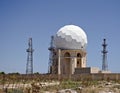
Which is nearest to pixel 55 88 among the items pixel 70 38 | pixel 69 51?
pixel 69 51

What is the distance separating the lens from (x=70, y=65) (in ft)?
163

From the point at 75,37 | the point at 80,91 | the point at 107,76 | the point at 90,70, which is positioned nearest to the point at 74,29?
the point at 75,37

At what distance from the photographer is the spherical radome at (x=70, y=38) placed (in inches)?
1949

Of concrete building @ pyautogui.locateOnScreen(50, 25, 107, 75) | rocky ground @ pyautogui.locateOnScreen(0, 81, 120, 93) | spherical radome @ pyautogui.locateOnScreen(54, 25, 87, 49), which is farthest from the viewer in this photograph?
spherical radome @ pyautogui.locateOnScreen(54, 25, 87, 49)

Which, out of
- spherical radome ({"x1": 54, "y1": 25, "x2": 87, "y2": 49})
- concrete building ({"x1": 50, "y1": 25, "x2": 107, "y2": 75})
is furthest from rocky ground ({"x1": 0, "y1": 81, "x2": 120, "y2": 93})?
spherical radome ({"x1": 54, "y1": 25, "x2": 87, "y2": 49})

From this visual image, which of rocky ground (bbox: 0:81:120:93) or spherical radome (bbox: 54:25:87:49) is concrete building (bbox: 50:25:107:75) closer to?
spherical radome (bbox: 54:25:87:49)

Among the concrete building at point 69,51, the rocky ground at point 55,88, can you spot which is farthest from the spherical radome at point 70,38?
the rocky ground at point 55,88

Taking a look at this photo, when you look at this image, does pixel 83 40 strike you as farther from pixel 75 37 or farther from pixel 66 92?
pixel 66 92

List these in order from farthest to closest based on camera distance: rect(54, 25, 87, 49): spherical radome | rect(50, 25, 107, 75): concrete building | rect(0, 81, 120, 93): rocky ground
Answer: rect(54, 25, 87, 49): spherical radome → rect(50, 25, 107, 75): concrete building → rect(0, 81, 120, 93): rocky ground

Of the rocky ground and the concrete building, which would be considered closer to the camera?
the rocky ground

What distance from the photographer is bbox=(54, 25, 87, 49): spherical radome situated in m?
49.5

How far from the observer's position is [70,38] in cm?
4966

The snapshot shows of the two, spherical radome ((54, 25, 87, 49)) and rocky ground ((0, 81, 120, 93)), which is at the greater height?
spherical radome ((54, 25, 87, 49))

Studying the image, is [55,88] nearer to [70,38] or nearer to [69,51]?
[69,51]
